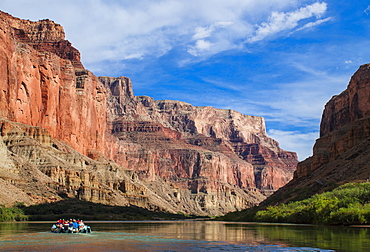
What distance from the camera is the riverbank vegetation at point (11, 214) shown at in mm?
104938

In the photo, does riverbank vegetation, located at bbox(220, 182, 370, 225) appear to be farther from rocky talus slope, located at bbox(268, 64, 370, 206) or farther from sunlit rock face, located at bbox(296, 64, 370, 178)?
sunlit rock face, located at bbox(296, 64, 370, 178)

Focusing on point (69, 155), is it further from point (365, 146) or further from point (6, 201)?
point (365, 146)

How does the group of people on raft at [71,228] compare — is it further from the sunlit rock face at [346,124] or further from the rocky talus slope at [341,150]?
→ the sunlit rock face at [346,124]

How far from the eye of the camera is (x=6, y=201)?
376ft

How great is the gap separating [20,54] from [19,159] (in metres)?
55.0

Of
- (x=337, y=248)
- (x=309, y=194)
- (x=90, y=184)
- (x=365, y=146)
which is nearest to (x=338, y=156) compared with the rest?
(x=365, y=146)

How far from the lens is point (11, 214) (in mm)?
107312

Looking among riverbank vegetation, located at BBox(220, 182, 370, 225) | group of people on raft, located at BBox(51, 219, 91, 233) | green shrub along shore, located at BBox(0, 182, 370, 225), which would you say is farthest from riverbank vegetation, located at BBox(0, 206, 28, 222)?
riverbank vegetation, located at BBox(220, 182, 370, 225)

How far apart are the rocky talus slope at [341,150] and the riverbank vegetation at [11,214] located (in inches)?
2501

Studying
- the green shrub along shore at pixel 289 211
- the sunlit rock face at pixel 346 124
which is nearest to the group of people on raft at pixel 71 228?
the green shrub along shore at pixel 289 211

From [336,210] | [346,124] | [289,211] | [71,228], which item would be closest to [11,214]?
[71,228]

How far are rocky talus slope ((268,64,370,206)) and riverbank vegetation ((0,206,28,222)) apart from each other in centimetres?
6353

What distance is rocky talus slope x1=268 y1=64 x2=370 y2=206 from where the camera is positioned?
120m

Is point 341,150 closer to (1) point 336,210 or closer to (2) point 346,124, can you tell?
(2) point 346,124
